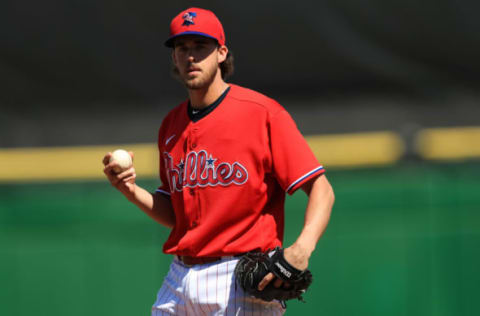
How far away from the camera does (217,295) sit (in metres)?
1.94

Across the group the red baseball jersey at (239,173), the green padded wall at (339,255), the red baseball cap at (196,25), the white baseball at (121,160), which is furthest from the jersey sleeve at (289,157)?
the green padded wall at (339,255)

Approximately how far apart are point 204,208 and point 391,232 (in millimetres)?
1677

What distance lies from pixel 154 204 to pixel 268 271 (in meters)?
0.63

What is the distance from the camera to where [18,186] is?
3.44m

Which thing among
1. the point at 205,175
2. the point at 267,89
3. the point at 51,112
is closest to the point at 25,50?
the point at 51,112

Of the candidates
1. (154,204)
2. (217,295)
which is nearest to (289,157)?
(217,295)

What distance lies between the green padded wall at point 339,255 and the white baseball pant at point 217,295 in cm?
138

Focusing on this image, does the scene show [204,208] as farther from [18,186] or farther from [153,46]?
[153,46]

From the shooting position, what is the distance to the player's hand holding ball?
81.4 inches

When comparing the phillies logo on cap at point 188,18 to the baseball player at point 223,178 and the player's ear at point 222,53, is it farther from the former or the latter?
the player's ear at point 222,53

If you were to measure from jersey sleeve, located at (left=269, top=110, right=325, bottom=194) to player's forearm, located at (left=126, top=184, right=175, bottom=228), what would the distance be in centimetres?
53

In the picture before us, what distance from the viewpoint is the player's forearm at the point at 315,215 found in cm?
179

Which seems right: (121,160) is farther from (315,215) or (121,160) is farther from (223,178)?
(315,215)

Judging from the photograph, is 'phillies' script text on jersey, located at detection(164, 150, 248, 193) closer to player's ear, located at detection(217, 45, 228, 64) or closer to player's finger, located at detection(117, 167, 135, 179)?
player's finger, located at detection(117, 167, 135, 179)
